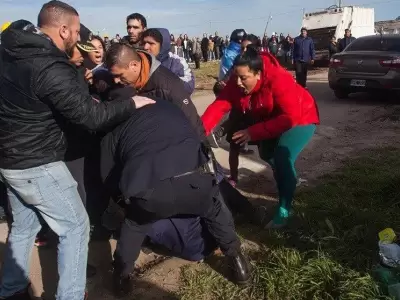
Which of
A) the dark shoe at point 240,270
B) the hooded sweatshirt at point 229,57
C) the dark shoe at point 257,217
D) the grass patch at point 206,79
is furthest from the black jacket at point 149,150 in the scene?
the grass patch at point 206,79

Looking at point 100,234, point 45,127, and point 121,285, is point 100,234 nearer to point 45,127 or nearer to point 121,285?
point 121,285

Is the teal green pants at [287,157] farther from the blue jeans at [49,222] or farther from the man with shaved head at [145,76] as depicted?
the blue jeans at [49,222]

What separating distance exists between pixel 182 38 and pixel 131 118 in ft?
73.0

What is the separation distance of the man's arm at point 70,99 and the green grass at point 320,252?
138cm

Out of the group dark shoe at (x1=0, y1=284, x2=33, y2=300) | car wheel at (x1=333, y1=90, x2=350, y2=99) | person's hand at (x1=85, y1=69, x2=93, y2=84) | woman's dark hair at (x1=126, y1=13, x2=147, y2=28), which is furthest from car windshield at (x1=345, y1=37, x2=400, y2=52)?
dark shoe at (x1=0, y1=284, x2=33, y2=300)

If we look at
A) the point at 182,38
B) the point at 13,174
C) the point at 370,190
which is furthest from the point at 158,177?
the point at 182,38

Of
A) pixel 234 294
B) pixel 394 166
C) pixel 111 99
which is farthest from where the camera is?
pixel 394 166

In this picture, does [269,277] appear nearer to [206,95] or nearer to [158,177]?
[158,177]

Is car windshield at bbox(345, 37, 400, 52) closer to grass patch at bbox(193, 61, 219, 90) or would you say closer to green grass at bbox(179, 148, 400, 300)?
grass patch at bbox(193, 61, 219, 90)

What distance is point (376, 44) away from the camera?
9.93m

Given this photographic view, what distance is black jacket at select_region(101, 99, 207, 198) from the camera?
252cm

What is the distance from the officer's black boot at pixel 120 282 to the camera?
9.92ft

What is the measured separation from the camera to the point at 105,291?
10.4ft

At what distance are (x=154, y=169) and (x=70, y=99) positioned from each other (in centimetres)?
61
